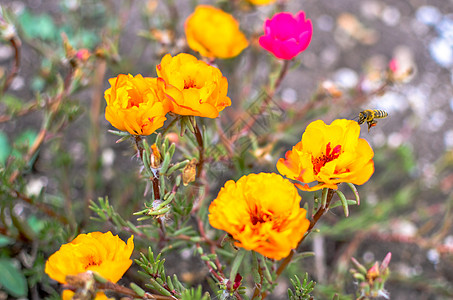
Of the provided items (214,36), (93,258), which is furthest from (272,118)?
(93,258)

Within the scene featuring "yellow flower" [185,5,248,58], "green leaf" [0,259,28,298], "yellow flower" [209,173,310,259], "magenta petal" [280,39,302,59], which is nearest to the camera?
"yellow flower" [209,173,310,259]

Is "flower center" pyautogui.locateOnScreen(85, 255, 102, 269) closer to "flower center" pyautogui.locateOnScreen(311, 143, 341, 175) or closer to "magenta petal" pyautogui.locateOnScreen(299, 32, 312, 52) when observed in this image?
"flower center" pyautogui.locateOnScreen(311, 143, 341, 175)

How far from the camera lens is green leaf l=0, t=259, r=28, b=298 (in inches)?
40.3

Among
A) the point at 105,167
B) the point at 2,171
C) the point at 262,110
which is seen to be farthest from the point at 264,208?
the point at 105,167

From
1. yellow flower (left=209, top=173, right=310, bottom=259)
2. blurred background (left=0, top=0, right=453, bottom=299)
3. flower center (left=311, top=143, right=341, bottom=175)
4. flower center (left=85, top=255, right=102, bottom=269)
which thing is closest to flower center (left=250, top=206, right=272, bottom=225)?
yellow flower (left=209, top=173, right=310, bottom=259)

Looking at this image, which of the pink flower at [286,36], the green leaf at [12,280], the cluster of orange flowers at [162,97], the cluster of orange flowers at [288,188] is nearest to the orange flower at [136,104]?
the cluster of orange flowers at [162,97]

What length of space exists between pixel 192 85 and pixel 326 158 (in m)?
0.25

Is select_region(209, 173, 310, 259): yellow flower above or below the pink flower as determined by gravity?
below

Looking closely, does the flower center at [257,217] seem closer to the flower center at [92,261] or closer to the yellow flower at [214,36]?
the flower center at [92,261]

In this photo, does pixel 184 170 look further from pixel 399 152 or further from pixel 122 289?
pixel 399 152

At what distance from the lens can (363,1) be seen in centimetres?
211

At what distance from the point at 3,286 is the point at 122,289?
2.28ft

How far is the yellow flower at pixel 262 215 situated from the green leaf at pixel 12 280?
70cm

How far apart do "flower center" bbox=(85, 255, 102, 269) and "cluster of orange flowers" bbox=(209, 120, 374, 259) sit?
18 cm
